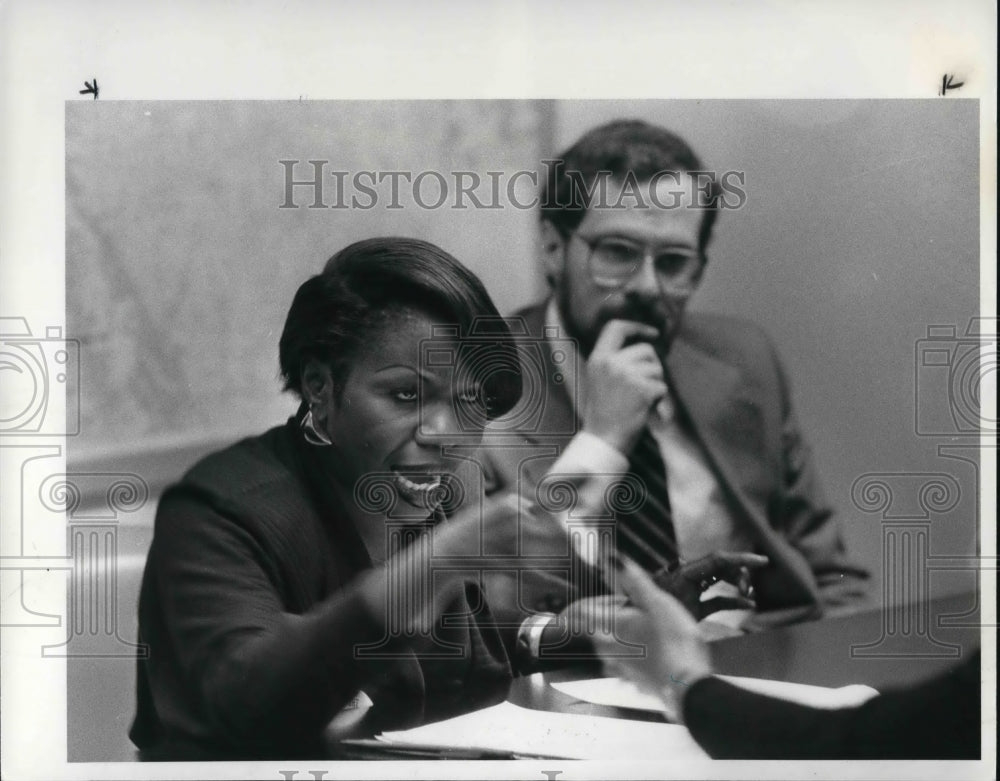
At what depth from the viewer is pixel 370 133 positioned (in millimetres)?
3096

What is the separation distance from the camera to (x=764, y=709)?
3.12 meters

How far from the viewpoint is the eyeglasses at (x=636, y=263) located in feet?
10.2

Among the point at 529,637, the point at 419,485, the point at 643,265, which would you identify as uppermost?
the point at 643,265

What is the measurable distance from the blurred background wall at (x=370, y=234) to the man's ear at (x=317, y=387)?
0.07 meters

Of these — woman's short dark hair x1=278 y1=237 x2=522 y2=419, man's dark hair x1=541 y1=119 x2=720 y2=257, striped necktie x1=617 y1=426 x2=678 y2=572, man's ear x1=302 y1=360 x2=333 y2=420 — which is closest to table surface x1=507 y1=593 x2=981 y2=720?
striped necktie x1=617 y1=426 x2=678 y2=572

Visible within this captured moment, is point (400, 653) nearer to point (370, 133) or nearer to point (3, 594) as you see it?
point (3, 594)

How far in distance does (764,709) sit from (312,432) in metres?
1.49

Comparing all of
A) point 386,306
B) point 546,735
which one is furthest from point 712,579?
point 386,306

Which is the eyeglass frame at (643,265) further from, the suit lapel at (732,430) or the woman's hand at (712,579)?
the woman's hand at (712,579)

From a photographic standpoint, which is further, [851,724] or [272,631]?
[851,724]

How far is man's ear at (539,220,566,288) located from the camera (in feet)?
10.2

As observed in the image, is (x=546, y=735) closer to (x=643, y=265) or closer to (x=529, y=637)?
(x=529, y=637)

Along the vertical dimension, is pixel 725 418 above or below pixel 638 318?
below

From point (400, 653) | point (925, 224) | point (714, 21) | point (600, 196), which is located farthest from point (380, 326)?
point (925, 224)
